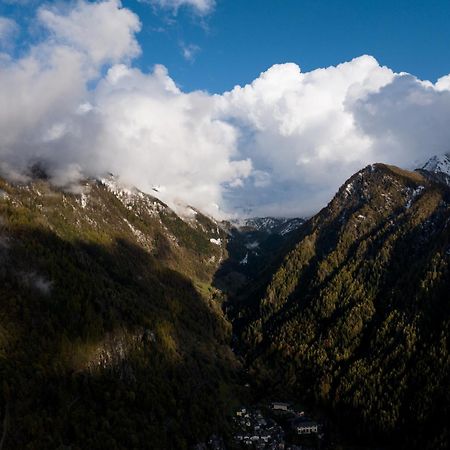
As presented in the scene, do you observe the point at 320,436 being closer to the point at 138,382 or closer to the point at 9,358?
the point at 138,382

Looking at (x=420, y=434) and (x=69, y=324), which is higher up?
(x=69, y=324)

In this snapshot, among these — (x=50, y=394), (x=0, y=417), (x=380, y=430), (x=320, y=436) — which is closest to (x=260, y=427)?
(x=320, y=436)

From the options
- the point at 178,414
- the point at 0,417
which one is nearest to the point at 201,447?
the point at 178,414

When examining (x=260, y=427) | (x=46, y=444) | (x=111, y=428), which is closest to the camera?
(x=46, y=444)

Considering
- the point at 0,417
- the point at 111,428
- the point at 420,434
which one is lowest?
the point at 420,434

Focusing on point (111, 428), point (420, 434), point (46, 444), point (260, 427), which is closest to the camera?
point (46, 444)

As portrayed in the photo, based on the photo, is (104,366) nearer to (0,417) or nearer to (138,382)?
(138,382)

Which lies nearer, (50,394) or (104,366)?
(50,394)

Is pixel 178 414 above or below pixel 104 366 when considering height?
below

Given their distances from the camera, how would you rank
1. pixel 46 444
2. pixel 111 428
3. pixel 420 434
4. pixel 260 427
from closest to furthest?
pixel 46 444
pixel 111 428
pixel 420 434
pixel 260 427
